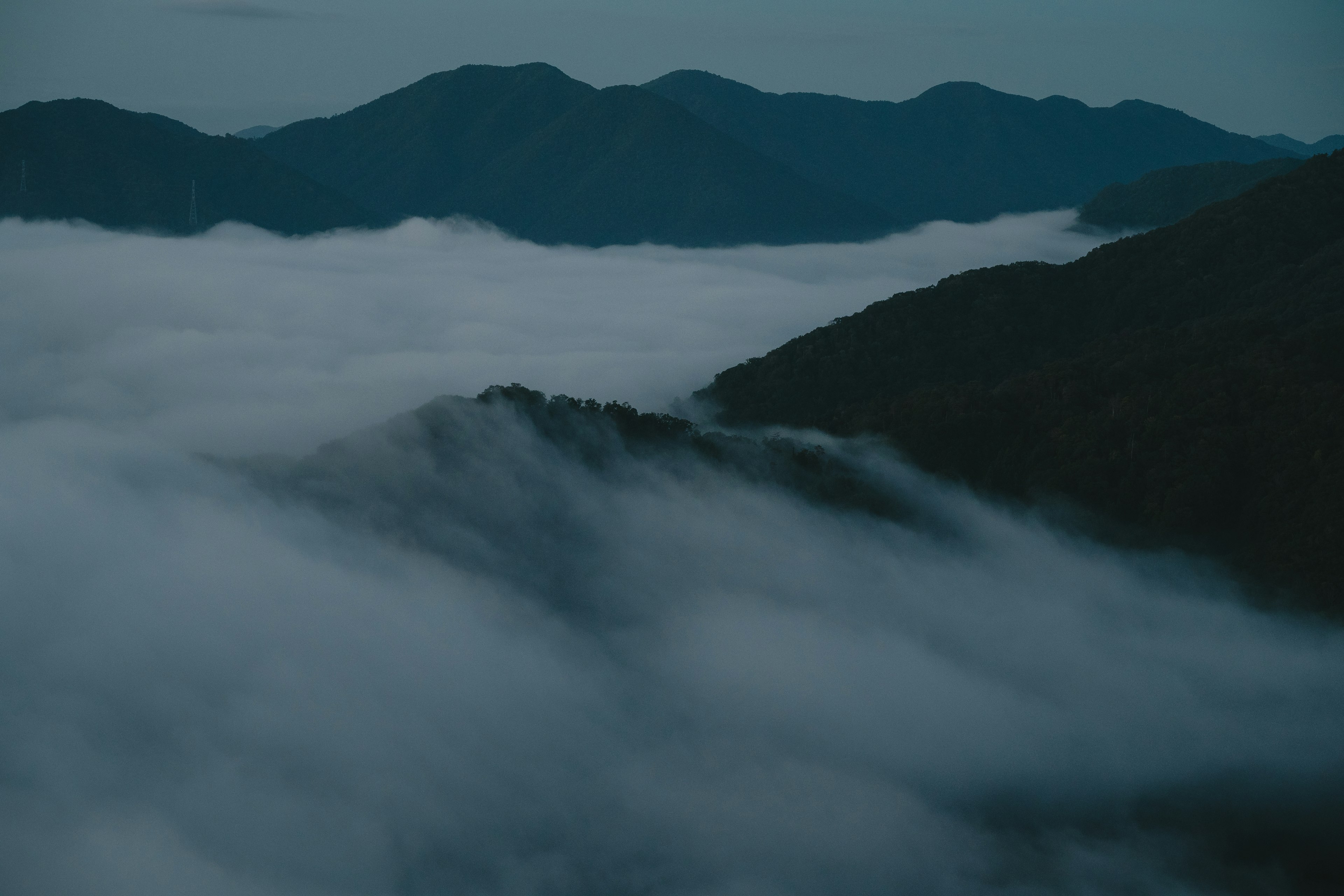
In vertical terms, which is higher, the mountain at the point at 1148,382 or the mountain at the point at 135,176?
the mountain at the point at 135,176

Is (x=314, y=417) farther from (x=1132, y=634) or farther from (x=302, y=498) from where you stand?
(x=1132, y=634)

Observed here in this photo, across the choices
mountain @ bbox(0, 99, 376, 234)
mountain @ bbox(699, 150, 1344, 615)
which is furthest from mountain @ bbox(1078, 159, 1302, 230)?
mountain @ bbox(0, 99, 376, 234)

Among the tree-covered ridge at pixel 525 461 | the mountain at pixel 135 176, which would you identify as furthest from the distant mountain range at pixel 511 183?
the tree-covered ridge at pixel 525 461

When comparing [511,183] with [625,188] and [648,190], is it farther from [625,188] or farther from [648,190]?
[648,190]

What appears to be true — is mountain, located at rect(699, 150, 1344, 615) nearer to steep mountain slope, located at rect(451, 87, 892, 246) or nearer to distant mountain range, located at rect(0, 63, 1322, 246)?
distant mountain range, located at rect(0, 63, 1322, 246)

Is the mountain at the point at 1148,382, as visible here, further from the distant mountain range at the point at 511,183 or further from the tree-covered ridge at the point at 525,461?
the distant mountain range at the point at 511,183

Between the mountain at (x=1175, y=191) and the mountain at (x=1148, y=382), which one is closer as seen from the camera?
the mountain at (x=1148, y=382)

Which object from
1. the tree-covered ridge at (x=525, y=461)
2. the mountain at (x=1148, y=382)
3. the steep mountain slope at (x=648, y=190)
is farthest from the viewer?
the steep mountain slope at (x=648, y=190)

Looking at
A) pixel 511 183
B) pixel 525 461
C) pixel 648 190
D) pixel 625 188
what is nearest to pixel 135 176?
pixel 511 183
